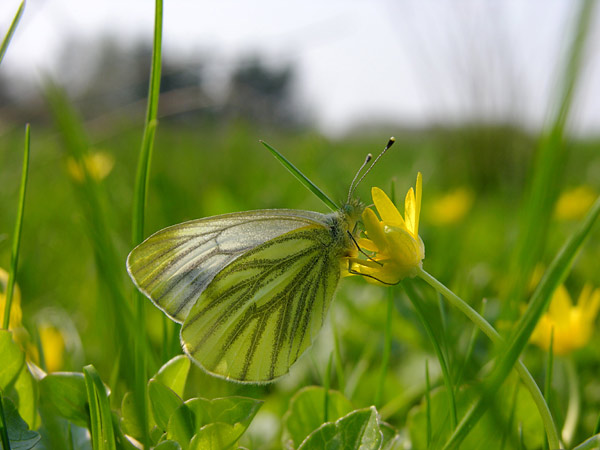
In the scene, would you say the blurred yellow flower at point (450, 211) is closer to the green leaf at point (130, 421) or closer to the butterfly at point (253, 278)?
the butterfly at point (253, 278)

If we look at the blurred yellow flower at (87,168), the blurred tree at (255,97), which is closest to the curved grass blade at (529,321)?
the blurred yellow flower at (87,168)

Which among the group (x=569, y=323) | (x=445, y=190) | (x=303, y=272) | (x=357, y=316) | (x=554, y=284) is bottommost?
(x=445, y=190)

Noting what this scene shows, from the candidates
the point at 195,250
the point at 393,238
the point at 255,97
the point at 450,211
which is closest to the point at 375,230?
the point at 393,238

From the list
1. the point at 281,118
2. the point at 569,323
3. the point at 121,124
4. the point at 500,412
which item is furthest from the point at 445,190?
the point at 500,412

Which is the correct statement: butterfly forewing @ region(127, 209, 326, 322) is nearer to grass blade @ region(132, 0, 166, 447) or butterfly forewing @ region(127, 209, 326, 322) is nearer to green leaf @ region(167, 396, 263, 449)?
grass blade @ region(132, 0, 166, 447)

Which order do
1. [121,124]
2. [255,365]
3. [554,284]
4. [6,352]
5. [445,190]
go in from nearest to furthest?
1. [554,284]
2. [6,352]
3. [255,365]
4. [121,124]
5. [445,190]

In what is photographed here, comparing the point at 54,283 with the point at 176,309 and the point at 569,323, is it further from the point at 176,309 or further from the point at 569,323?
the point at 569,323
